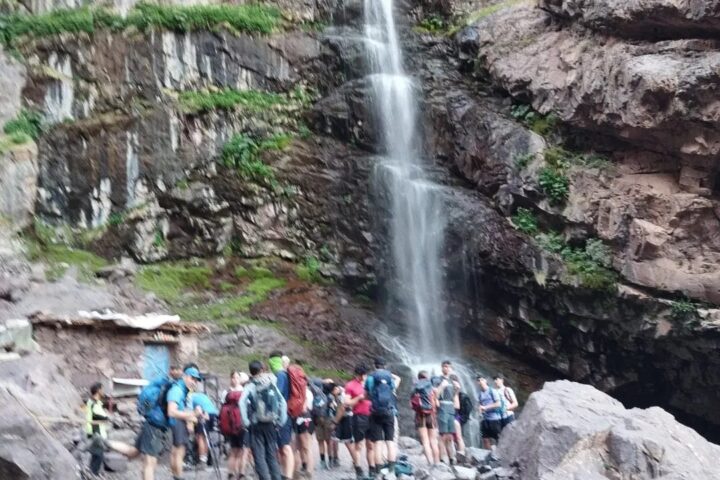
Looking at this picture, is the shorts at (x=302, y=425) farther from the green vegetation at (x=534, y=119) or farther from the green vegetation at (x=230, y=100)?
the green vegetation at (x=230, y=100)

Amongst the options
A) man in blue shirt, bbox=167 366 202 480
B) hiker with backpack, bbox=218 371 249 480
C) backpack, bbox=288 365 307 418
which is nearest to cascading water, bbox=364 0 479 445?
hiker with backpack, bbox=218 371 249 480

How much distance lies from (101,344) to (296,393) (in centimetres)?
678

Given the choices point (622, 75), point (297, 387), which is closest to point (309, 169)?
point (622, 75)

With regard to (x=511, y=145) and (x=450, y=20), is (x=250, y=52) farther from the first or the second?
(x=511, y=145)

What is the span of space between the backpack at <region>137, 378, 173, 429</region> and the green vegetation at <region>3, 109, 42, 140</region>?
1675 cm

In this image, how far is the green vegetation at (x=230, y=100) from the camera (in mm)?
23953

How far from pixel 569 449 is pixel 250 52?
64.8ft

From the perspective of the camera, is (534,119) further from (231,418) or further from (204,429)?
(231,418)

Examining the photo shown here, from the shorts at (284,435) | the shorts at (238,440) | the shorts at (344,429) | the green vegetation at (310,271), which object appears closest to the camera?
the shorts at (284,435)

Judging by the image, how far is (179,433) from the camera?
8711 millimetres

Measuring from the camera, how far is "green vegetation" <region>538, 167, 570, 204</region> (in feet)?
66.8

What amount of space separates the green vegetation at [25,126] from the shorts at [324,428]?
15.9 metres

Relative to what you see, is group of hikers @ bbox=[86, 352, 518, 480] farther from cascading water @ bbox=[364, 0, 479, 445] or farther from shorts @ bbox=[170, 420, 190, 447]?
cascading water @ bbox=[364, 0, 479, 445]

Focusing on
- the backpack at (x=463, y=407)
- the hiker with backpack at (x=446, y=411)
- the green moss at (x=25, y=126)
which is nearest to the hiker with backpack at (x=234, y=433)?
the hiker with backpack at (x=446, y=411)
